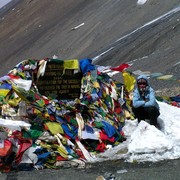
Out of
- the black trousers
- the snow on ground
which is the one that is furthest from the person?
the snow on ground

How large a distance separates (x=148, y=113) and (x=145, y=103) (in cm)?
17

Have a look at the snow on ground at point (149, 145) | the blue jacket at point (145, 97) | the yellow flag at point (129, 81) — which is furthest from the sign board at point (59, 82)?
the snow on ground at point (149, 145)

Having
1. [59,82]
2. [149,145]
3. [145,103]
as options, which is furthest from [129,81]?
[149,145]

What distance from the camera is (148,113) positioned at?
7.62 metres

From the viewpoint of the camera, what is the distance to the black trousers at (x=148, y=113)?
755 centimetres

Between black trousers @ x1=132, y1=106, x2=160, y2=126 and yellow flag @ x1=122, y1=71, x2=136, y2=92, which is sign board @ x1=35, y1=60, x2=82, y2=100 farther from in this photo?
black trousers @ x1=132, y1=106, x2=160, y2=126

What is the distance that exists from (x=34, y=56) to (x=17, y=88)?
19088 mm

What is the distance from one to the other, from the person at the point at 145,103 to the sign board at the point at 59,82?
1.27 m

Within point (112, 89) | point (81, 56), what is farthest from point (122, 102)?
point (81, 56)

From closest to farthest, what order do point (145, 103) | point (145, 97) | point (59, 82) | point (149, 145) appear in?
point (149, 145) < point (145, 103) < point (145, 97) < point (59, 82)

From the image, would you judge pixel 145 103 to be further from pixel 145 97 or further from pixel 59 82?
pixel 59 82

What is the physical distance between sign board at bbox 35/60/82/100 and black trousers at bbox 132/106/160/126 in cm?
129

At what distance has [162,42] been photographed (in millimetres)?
18375

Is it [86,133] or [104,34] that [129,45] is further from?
[86,133]
